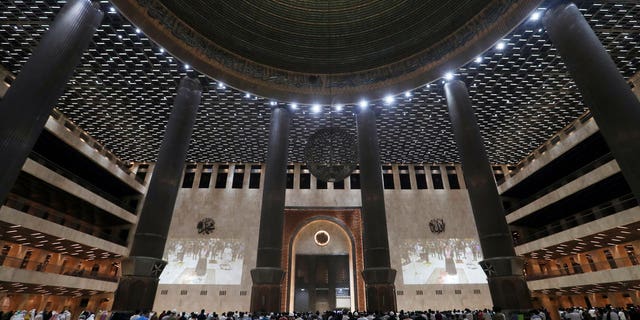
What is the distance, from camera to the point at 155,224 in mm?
9062

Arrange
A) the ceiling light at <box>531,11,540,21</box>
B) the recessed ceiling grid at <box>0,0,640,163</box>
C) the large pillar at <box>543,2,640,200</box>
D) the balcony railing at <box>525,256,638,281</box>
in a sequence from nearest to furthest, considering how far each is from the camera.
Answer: the large pillar at <box>543,2,640,200</box> → the ceiling light at <box>531,11,540,21</box> → the recessed ceiling grid at <box>0,0,640,163</box> → the balcony railing at <box>525,256,638,281</box>

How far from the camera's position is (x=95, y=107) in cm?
1566

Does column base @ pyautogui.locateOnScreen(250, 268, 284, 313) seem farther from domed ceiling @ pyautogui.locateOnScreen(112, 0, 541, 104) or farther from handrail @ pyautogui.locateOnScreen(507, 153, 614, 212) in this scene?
handrail @ pyautogui.locateOnScreen(507, 153, 614, 212)

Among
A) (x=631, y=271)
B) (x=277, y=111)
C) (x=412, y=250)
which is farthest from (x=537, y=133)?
(x=277, y=111)

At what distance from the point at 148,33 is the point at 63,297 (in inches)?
662

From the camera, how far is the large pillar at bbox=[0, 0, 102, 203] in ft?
21.1

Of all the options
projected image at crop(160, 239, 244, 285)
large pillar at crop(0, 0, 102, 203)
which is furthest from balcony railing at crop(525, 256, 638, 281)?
large pillar at crop(0, 0, 102, 203)

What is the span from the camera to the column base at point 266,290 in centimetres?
1057

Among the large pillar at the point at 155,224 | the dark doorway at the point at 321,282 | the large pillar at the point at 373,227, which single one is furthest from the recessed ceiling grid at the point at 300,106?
the dark doorway at the point at 321,282

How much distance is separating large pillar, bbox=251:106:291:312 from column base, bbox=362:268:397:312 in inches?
121

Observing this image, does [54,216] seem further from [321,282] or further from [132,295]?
[321,282]

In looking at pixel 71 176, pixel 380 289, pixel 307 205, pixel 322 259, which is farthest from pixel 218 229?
pixel 380 289

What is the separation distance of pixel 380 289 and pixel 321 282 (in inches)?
398

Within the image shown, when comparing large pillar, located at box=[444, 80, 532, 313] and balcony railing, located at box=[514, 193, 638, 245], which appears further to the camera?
balcony railing, located at box=[514, 193, 638, 245]
